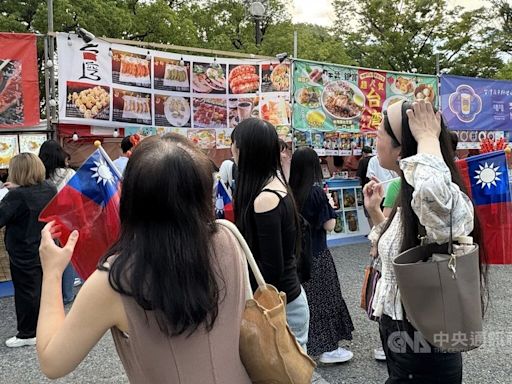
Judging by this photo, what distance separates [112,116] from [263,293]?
193 inches

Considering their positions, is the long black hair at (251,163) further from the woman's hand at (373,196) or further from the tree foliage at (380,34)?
the tree foliage at (380,34)

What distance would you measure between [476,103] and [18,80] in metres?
7.59

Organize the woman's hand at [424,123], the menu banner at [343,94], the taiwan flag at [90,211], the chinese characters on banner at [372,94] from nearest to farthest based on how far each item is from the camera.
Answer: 1. the woman's hand at [424,123]
2. the taiwan flag at [90,211]
3. the menu banner at [343,94]
4. the chinese characters on banner at [372,94]

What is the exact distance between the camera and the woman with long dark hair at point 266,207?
2115 mm

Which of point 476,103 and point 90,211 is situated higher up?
point 476,103

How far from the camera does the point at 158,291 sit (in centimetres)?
110

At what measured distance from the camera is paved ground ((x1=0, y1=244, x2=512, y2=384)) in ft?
11.2

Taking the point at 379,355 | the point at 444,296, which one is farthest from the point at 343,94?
the point at 444,296

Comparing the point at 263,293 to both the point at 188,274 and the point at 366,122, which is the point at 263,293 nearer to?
the point at 188,274

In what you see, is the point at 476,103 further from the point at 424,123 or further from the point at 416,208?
the point at 416,208

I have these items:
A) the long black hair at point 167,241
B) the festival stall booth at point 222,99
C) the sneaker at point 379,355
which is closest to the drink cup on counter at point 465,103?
the festival stall booth at point 222,99

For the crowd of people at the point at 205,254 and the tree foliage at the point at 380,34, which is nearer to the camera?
the crowd of people at the point at 205,254

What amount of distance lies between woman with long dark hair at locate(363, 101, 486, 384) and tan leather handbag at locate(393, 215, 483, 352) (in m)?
0.12

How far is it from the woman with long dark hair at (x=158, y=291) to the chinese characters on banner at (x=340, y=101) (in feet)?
19.0
